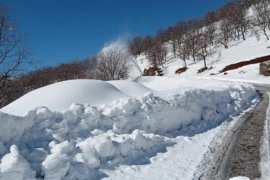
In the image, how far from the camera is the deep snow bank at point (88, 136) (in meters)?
6.86

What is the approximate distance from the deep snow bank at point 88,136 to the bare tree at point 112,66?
4538cm

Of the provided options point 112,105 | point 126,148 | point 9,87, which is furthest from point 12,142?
point 9,87

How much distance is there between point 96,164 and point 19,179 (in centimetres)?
→ 182

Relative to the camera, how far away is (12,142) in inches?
297

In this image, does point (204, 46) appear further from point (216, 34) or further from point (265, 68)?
point (265, 68)

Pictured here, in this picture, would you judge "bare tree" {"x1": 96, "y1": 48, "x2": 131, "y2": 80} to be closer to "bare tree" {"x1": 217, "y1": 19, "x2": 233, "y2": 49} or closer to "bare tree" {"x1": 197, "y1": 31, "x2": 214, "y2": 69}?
"bare tree" {"x1": 197, "y1": 31, "x2": 214, "y2": 69}

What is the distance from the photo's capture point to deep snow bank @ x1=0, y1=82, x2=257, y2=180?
686cm

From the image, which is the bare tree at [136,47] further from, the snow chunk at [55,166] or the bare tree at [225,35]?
the snow chunk at [55,166]

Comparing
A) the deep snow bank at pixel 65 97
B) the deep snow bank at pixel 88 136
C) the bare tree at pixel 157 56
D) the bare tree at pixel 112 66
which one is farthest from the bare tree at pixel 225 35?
the deep snow bank at pixel 88 136

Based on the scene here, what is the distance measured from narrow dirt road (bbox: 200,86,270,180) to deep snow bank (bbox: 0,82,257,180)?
155 cm

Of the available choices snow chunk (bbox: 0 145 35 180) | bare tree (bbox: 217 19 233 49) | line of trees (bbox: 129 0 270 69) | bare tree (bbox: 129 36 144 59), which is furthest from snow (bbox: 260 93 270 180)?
bare tree (bbox: 129 36 144 59)

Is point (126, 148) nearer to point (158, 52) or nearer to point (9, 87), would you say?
point (9, 87)

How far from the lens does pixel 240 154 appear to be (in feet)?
28.2

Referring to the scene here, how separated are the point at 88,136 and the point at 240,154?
13.0ft
